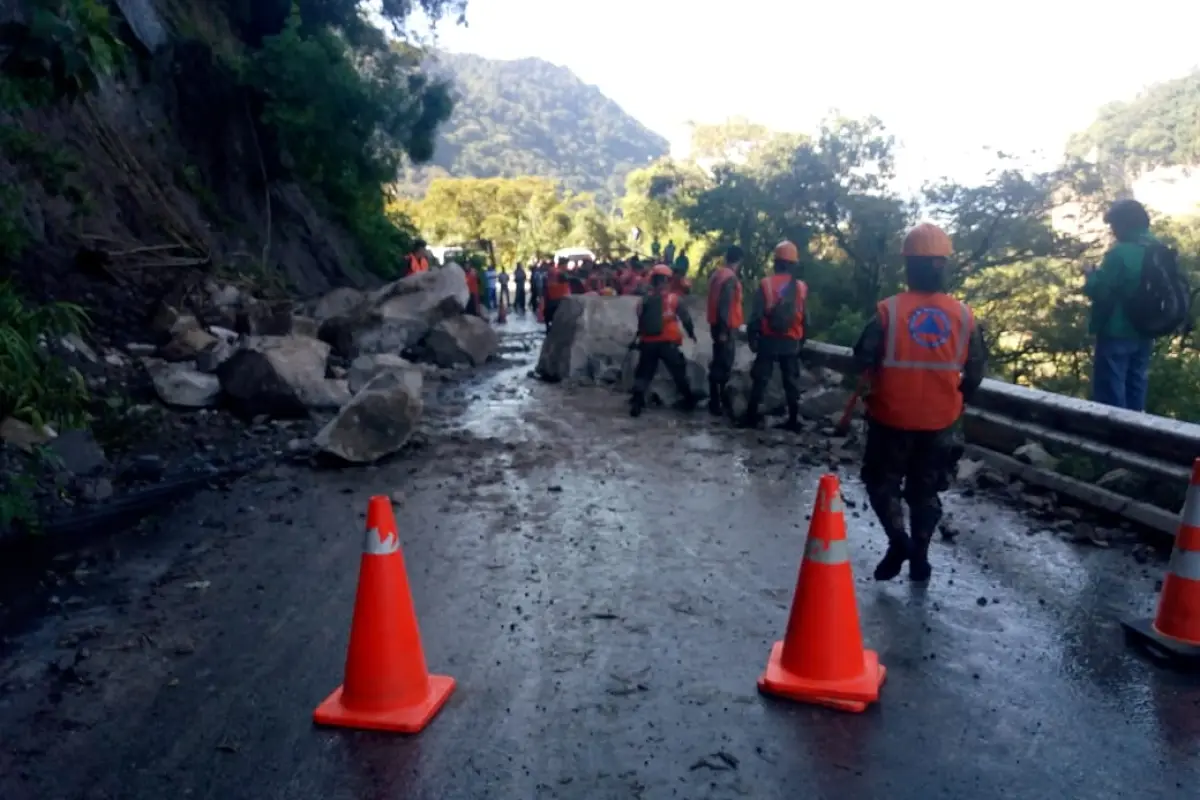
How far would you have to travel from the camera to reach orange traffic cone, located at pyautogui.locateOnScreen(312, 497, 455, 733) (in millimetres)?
3773

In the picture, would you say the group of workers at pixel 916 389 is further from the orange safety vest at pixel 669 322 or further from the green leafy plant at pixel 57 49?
the orange safety vest at pixel 669 322

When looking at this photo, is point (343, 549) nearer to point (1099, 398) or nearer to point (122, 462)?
point (122, 462)

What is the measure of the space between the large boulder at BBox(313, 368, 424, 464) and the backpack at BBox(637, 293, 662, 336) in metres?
3.56

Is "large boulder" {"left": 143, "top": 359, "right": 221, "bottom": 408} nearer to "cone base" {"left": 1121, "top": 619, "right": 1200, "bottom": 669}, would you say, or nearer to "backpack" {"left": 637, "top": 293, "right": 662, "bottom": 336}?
"backpack" {"left": 637, "top": 293, "right": 662, "bottom": 336}

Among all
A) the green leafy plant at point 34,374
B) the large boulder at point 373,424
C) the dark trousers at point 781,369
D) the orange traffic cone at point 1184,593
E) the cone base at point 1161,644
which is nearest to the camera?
the cone base at point 1161,644

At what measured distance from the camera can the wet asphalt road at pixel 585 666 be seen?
3.39 m

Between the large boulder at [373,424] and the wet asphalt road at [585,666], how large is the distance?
121 cm

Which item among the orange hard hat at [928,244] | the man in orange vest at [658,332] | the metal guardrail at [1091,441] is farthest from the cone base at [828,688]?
the man in orange vest at [658,332]

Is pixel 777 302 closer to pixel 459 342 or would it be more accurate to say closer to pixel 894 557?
pixel 894 557

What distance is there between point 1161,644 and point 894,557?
1.33m

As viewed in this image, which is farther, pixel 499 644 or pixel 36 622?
pixel 36 622

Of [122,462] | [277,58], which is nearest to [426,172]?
[277,58]

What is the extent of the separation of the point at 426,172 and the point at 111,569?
177320 millimetres

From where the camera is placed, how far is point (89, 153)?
15.0 meters
